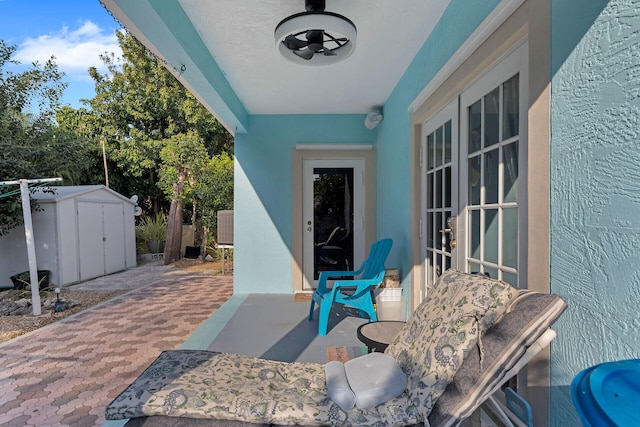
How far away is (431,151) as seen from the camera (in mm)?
3150

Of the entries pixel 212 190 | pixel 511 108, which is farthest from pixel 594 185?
pixel 212 190

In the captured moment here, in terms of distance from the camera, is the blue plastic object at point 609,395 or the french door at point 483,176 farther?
the french door at point 483,176

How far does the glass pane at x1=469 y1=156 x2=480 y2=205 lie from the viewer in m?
2.27

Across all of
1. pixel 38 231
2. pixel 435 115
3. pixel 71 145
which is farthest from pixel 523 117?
pixel 38 231

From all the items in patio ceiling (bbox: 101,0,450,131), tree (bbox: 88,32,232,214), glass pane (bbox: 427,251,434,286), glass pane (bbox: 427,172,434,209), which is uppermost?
tree (bbox: 88,32,232,214)

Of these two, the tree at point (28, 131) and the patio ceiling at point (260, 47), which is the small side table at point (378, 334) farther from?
the tree at point (28, 131)

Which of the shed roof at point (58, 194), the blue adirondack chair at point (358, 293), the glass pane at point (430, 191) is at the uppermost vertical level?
the shed roof at point (58, 194)

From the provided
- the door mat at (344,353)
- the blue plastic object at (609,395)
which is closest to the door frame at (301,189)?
the door mat at (344,353)

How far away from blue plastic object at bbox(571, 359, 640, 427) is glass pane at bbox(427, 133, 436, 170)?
8.48 feet

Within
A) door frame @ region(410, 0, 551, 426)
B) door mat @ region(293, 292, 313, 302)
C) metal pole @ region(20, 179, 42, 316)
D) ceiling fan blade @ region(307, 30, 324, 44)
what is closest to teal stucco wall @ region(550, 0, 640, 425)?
door frame @ region(410, 0, 551, 426)

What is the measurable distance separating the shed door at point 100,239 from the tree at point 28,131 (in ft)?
3.67

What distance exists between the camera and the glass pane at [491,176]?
204 centimetres

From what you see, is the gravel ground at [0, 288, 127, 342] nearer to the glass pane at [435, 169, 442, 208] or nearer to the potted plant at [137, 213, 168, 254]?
the potted plant at [137, 213, 168, 254]

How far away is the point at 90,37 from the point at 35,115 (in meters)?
5.49
